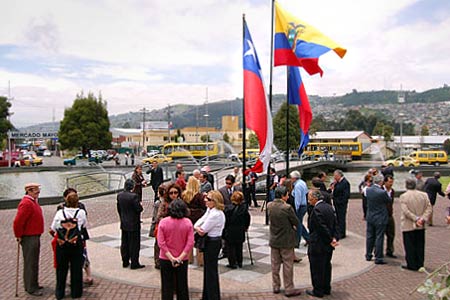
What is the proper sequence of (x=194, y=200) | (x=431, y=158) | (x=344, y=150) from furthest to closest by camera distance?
(x=344, y=150) < (x=431, y=158) < (x=194, y=200)

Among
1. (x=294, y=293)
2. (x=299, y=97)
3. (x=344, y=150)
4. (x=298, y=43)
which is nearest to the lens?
(x=294, y=293)

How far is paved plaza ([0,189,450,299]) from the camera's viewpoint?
6789 mm

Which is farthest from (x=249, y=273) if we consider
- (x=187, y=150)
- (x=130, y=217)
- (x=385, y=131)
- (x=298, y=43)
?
(x=385, y=131)

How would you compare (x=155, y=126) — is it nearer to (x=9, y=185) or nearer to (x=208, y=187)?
(x=9, y=185)

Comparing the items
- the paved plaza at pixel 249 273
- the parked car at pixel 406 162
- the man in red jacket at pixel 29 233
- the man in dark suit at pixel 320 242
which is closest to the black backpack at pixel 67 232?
the man in red jacket at pixel 29 233

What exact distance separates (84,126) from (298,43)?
53.7 metres

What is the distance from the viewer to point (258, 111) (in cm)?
980

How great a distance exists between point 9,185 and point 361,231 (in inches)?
985

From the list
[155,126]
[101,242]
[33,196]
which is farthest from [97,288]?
[155,126]

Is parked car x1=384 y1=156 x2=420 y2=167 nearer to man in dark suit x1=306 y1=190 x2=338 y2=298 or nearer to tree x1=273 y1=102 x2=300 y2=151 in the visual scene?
tree x1=273 y1=102 x2=300 y2=151

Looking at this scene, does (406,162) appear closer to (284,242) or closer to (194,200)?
(194,200)

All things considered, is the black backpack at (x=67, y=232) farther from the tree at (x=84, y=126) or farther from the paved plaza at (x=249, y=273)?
the tree at (x=84, y=126)

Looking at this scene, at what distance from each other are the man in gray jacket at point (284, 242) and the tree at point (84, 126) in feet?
184

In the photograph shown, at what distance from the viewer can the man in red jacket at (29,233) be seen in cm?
664
